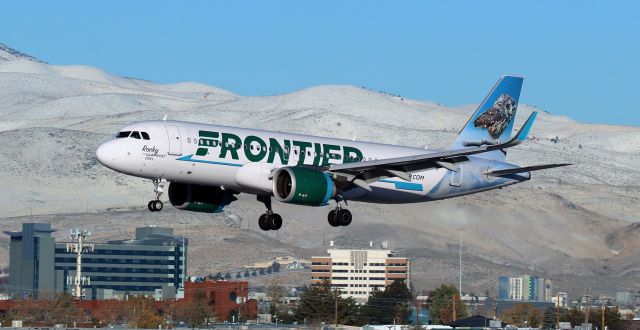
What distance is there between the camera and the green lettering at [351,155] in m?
77.2

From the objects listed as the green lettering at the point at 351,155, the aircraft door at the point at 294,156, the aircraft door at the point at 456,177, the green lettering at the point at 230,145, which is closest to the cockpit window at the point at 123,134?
the green lettering at the point at 230,145

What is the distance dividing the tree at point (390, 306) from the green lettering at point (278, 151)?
99227 millimetres

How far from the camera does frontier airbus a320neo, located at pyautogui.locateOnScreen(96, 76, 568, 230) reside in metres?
71.1

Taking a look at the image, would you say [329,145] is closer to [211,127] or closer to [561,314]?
[211,127]

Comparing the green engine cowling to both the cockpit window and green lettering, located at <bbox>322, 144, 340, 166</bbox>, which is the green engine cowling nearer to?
green lettering, located at <bbox>322, 144, 340, 166</bbox>

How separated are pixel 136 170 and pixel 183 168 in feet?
7.18

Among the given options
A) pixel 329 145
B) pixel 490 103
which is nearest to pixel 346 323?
pixel 490 103

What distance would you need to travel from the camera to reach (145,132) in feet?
234

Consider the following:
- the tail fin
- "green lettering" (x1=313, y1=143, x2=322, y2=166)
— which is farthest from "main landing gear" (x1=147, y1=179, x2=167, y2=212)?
the tail fin

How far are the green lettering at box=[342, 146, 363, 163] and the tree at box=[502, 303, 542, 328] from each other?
103m

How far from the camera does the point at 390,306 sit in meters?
187

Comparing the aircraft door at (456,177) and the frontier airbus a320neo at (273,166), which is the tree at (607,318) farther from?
the frontier airbus a320neo at (273,166)

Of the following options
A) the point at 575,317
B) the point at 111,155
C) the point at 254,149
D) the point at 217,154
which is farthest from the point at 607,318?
the point at 111,155

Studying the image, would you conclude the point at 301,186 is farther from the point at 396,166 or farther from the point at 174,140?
the point at 174,140
